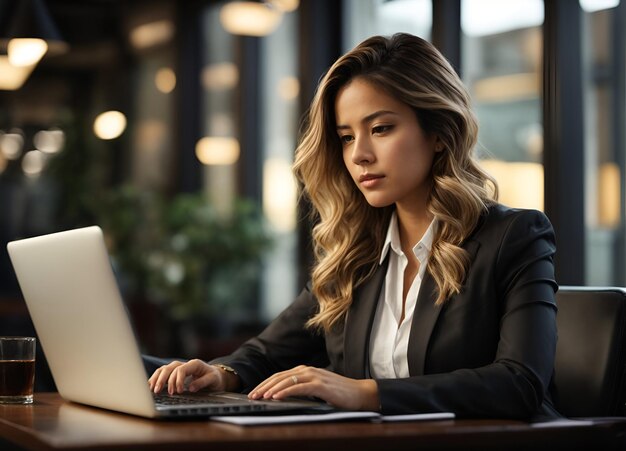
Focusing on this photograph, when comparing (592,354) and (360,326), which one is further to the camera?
(360,326)

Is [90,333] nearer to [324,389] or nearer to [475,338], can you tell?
[324,389]

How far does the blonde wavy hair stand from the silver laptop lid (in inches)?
27.0

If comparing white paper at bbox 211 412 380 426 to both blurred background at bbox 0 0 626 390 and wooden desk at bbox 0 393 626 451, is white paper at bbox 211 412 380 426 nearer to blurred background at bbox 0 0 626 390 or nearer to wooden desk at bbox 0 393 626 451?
wooden desk at bbox 0 393 626 451

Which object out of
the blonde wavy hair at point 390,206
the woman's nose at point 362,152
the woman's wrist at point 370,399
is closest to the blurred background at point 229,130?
the blonde wavy hair at point 390,206

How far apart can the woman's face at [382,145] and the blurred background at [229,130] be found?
759 mm

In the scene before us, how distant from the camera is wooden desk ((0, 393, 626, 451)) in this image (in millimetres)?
1519

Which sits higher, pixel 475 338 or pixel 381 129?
pixel 381 129

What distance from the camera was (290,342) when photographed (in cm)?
266

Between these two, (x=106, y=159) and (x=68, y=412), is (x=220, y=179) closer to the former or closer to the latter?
(x=106, y=159)

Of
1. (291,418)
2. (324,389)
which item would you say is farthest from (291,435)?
(324,389)

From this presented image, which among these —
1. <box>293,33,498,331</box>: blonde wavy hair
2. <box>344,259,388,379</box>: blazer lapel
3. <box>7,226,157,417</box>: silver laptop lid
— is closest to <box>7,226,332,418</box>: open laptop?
<box>7,226,157,417</box>: silver laptop lid

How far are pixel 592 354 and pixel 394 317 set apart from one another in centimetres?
46

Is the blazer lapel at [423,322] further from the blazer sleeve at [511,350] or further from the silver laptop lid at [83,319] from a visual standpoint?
the silver laptop lid at [83,319]

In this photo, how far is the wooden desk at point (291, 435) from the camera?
1.52 metres
